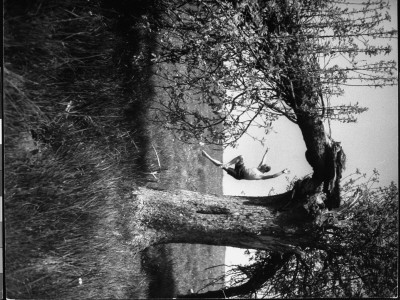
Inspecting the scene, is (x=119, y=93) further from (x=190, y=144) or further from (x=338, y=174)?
(x=338, y=174)

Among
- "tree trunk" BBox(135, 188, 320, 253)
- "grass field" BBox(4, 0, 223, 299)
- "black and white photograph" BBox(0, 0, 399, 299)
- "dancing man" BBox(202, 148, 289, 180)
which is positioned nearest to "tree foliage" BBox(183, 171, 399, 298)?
"black and white photograph" BBox(0, 0, 399, 299)

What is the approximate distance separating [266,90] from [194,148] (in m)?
0.84

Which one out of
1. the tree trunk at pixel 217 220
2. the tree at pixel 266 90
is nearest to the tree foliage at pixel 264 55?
the tree at pixel 266 90

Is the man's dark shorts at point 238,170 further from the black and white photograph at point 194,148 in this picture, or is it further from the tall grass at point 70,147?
the tall grass at point 70,147

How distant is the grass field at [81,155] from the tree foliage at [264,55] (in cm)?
26

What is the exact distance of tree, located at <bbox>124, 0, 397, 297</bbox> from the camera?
4.55 metres

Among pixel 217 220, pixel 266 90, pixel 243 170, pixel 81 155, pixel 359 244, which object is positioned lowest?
pixel 359 244

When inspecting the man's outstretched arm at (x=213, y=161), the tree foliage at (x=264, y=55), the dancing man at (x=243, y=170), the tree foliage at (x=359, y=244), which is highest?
the tree foliage at (x=264, y=55)

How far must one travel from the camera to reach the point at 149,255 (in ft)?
17.2

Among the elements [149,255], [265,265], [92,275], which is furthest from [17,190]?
[265,265]

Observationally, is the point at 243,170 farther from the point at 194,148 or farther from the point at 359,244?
the point at 359,244

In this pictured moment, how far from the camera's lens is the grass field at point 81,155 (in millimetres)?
4422

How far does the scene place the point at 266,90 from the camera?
4.76 m

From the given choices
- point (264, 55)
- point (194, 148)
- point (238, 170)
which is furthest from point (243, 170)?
point (264, 55)
